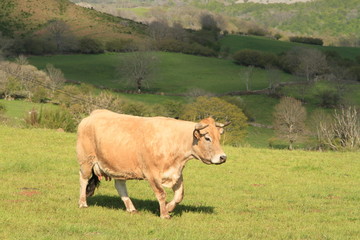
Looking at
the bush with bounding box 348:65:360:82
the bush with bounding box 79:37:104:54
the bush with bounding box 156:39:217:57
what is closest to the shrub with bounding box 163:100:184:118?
the bush with bounding box 79:37:104:54

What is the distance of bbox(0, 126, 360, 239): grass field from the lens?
476 inches

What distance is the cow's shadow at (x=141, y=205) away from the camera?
Result: 1484 cm

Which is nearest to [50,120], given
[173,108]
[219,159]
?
[219,159]

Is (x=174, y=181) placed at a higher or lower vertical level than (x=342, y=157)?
higher

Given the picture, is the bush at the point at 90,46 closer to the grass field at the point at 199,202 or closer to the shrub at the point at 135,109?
the shrub at the point at 135,109

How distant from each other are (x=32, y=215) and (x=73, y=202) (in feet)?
7.68

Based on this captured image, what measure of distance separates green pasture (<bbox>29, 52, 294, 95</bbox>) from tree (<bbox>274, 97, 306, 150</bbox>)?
25.6 meters

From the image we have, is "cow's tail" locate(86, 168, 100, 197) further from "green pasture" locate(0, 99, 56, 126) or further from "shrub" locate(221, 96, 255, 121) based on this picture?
"shrub" locate(221, 96, 255, 121)

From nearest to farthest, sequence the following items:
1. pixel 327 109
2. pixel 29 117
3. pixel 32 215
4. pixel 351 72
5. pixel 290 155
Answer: pixel 32 215 < pixel 290 155 < pixel 29 117 < pixel 327 109 < pixel 351 72

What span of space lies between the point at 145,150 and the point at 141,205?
8.73 feet

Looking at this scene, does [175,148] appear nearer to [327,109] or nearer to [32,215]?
[32,215]

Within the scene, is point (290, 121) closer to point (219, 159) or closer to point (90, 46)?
point (90, 46)

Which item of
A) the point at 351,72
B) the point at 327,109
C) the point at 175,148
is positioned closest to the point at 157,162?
the point at 175,148

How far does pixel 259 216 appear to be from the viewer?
14.7m
